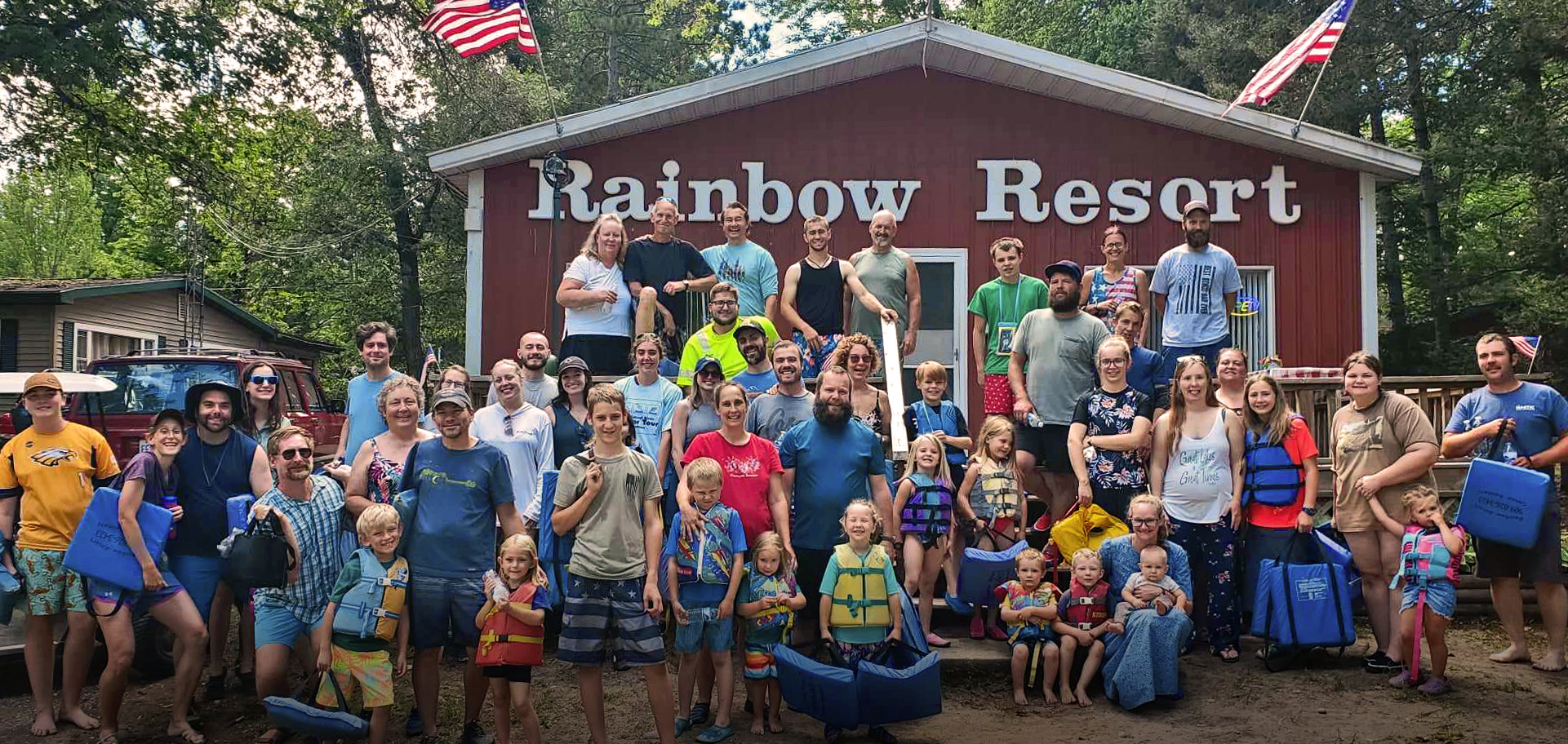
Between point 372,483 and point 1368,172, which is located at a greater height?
point 1368,172

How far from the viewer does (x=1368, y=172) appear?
11.2 metres

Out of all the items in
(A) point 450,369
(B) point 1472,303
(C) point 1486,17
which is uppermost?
(C) point 1486,17

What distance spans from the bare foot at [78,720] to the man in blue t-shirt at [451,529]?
5.66ft

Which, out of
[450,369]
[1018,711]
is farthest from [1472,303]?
[450,369]

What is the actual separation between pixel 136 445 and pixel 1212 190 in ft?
31.3

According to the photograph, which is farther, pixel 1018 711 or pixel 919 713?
pixel 1018 711

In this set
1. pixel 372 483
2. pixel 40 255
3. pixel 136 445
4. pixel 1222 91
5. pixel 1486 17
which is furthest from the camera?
pixel 40 255

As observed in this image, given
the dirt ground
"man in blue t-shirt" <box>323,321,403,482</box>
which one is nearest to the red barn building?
"man in blue t-shirt" <box>323,321,403,482</box>

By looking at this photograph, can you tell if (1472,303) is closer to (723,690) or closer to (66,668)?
(723,690)

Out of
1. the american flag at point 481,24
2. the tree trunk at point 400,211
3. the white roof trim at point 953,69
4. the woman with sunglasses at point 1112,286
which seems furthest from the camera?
the tree trunk at point 400,211

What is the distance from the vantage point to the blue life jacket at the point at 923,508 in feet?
20.8

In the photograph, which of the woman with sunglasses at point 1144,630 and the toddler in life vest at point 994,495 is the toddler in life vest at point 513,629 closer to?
the toddler in life vest at point 994,495

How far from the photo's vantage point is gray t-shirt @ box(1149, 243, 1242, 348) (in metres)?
7.91

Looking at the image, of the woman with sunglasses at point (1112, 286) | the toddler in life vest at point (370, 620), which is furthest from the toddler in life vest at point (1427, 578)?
the toddler in life vest at point (370, 620)
